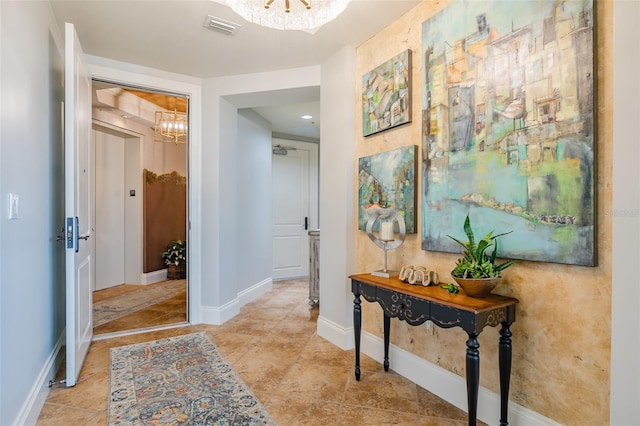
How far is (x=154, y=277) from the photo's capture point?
225 inches

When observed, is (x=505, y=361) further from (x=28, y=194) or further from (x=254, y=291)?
(x=254, y=291)

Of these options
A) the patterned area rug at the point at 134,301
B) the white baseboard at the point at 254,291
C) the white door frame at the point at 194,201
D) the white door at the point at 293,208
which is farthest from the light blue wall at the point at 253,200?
the patterned area rug at the point at 134,301

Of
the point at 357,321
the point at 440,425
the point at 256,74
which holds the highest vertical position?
the point at 256,74

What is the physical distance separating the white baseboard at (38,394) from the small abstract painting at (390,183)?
218 centimetres

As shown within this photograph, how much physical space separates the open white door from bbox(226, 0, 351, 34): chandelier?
1161 mm

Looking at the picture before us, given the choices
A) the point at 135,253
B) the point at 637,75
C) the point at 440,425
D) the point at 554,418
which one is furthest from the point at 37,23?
the point at 135,253

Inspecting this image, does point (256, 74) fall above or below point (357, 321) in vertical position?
above

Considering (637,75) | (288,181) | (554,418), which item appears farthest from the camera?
(288,181)

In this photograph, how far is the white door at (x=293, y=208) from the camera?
593 centimetres

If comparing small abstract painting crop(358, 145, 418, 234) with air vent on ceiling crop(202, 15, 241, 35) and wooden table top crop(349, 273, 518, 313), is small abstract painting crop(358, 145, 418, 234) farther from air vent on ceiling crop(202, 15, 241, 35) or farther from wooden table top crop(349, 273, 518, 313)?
air vent on ceiling crop(202, 15, 241, 35)

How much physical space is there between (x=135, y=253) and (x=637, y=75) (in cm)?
593

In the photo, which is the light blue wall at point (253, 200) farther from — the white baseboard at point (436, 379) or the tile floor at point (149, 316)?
the white baseboard at point (436, 379)

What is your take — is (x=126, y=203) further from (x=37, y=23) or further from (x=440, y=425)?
(x=440, y=425)

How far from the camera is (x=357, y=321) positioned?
237cm
